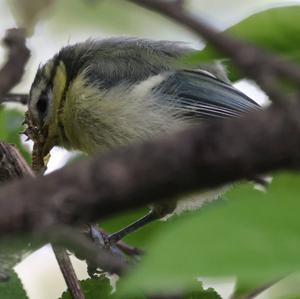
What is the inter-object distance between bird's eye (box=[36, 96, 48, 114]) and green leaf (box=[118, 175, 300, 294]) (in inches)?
84.5

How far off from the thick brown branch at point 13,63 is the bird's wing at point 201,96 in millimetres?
1740

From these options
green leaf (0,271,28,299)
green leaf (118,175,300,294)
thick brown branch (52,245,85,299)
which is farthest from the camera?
green leaf (0,271,28,299)

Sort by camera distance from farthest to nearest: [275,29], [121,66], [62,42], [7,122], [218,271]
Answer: [62,42]
[121,66]
[7,122]
[275,29]
[218,271]

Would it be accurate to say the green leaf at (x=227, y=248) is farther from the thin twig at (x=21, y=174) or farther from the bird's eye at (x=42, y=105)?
the bird's eye at (x=42, y=105)

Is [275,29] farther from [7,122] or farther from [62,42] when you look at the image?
[62,42]

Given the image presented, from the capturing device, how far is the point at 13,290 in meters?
1.51

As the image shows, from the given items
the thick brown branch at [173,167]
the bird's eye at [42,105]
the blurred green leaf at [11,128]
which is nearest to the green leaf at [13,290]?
the blurred green leaf at [11,128]

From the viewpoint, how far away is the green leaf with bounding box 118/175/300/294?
54 cm

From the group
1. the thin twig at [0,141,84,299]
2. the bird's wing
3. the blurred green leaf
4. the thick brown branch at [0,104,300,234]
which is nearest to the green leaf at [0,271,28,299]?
the thin twig at [0,141,84,299]

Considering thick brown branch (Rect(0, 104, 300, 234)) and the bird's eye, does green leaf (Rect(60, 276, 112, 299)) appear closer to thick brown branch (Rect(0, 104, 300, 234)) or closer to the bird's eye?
thick brown branch (Rect(0, 104, 300, 234))

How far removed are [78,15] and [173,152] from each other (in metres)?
1.94

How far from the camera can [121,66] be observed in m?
2.71

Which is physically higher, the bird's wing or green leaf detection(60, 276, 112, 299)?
the bird's wing

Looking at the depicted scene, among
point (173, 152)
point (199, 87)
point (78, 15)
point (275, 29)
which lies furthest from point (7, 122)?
point (173, 152)
